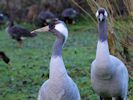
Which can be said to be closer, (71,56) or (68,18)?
(71,56)

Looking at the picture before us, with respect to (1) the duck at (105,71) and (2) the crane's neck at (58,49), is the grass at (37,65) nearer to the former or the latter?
(1) the duck at (105,71)

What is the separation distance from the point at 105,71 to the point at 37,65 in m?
5.93

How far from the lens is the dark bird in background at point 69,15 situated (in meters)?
23.7

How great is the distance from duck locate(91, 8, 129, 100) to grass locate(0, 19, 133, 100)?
0.31 m

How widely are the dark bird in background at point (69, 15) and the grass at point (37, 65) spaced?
8.80 ft

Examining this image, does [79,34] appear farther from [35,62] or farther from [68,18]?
[35,62]

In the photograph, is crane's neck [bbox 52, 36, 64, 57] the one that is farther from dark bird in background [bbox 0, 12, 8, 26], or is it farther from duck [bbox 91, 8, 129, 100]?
dark bird in background [bbox 0, 12, 8, 26]

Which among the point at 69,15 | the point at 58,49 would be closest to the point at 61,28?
the point at 58,49

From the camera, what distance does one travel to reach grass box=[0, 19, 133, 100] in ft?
32.3

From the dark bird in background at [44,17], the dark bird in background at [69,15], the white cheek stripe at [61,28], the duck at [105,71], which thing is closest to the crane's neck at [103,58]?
the duck at [105,71]

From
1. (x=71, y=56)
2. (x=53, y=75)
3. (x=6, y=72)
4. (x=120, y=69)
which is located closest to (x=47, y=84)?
(x=53, y=75)

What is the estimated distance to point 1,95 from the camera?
9.66 metres

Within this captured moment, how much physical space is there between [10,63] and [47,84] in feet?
22.5

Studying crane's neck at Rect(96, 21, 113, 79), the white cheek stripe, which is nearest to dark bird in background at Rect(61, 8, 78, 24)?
crane's neck at Rect(96, 21, 113, 79)
